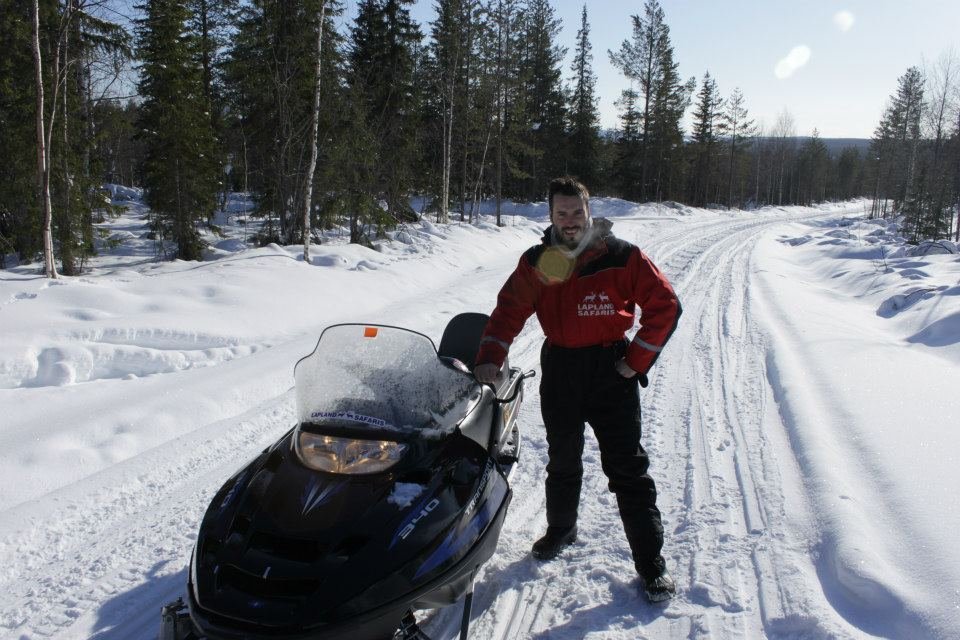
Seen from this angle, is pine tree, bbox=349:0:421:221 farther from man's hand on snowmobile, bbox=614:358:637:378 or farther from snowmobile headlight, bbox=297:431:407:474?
snowmobile headlight, bbox=297:431:407:474

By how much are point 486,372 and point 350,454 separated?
87 centimetres

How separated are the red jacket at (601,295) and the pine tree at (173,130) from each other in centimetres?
1859

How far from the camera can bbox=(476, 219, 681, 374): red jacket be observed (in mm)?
2656

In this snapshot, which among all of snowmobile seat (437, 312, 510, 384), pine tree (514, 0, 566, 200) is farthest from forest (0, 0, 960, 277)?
snowmobile seat (437, 312, 510, 384)

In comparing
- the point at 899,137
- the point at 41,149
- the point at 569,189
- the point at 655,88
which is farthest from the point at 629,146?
the point at 569,189

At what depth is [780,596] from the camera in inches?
106

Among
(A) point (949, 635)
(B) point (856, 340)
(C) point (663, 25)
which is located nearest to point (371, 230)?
(B) point (856, 340)

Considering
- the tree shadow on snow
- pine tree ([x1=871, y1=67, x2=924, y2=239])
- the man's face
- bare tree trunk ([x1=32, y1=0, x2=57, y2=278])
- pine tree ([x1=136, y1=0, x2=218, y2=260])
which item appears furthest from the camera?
pine tree ([x1=871, y1=67, x2=924, y2=239])

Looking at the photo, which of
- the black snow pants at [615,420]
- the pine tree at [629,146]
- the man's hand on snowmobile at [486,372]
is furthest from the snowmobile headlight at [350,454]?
the pine tree at [629,146]

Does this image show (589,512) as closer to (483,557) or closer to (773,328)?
(483,557)

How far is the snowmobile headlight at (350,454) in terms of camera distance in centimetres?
221

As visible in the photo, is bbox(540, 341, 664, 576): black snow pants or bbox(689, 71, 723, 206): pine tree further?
bbox(689, 71, 723, 206): pine tree

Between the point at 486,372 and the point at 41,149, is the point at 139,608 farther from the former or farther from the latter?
the point at 41,149

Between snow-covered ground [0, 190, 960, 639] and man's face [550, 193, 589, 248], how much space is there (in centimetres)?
163
